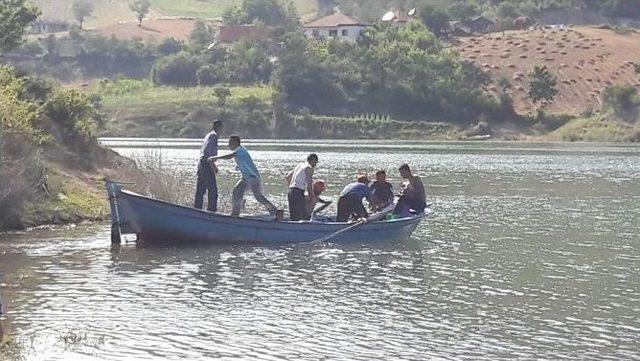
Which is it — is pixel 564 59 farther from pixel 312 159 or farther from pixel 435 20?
pixel 312 159

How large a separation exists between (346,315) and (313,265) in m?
5.76

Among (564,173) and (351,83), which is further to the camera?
(351,83)

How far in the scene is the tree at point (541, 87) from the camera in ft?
419

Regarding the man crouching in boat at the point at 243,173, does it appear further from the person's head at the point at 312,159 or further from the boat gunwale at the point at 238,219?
the person's head at the point at 312,159

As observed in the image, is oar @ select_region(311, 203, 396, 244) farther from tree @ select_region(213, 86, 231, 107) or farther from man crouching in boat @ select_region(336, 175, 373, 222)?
tree @ select_region(213, 86, 231, 107)

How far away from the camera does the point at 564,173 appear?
60875mm

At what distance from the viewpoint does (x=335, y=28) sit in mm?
172250

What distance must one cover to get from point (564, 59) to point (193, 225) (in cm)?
12687

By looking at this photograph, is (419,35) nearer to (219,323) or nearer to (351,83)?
(351,83)

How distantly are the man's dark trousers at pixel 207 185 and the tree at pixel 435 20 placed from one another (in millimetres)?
139856

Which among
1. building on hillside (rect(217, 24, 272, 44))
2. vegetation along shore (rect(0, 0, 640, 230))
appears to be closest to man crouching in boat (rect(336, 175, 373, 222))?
vegetation along shore (rect(0, 0, 640, 230))

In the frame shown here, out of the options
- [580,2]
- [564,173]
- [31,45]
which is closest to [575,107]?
[580,2]

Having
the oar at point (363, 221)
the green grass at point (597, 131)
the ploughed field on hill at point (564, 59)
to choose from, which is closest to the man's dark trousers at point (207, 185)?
the oar at point (363, 221)

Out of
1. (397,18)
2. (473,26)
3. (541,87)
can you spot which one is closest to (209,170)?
(541,87)
